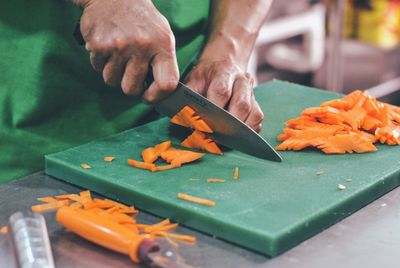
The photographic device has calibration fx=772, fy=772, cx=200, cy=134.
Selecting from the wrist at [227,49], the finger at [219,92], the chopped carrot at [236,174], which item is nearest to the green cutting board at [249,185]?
the chopped carrot at [236,174]

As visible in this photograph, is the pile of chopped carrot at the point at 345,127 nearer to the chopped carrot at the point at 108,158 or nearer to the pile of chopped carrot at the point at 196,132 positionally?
the pile of chopped carrot at the point at 196,132

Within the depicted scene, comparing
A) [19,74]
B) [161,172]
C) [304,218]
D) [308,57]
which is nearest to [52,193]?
[161,172]

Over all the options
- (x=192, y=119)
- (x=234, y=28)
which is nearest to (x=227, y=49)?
(x=234, y=28)

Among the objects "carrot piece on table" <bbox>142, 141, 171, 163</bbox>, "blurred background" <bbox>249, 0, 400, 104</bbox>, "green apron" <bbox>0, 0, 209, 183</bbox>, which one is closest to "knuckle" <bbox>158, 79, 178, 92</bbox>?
"carrot piece on table" <bbox>142, 141, 171, 163</bbox>

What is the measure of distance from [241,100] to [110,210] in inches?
17.9

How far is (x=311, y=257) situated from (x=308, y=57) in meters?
2.96

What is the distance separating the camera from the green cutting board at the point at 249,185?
4.28 feet

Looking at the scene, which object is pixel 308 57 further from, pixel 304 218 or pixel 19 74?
pixel 304 218

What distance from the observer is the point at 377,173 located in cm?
150

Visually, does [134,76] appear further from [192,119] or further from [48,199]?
[48,199]

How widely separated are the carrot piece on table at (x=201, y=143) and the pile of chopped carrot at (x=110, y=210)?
27cm

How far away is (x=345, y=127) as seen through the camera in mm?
1645

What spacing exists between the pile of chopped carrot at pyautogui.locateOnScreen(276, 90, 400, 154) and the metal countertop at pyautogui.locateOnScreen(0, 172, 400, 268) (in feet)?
0.68

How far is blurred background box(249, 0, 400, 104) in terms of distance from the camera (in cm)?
388
